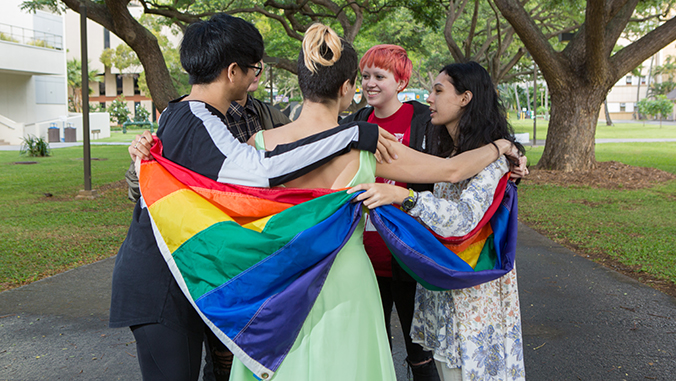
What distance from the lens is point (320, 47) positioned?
2.08 m

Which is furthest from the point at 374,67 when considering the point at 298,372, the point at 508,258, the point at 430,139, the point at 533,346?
the point at 533,346

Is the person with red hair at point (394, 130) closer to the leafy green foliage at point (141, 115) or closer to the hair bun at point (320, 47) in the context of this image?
the hair bun at point (320, 47)

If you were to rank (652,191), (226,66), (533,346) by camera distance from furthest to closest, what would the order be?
(652,191) → (533,346) → (226,66)

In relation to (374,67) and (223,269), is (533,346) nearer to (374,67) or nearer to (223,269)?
(374,67)

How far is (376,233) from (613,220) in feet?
24.0

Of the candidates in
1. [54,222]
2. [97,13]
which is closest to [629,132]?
[97,13]

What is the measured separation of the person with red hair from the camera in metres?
2.88

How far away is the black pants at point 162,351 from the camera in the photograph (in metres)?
2.15

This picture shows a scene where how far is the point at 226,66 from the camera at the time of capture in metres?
2.23

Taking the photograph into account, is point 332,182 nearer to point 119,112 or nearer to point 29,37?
point 29,37

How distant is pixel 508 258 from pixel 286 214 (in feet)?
3.45

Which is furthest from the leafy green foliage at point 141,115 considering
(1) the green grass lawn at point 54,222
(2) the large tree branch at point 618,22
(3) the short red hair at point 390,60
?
(3) the short red hair at point 390,60

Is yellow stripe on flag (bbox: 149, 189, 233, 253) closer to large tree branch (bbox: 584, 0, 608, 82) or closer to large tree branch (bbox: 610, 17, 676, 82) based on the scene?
large tree branch (bbox: 584, 0, 608, 82)

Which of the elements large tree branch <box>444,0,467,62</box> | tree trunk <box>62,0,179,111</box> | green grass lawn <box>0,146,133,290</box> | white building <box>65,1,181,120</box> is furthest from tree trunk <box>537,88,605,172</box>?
white building <box>65,1,181,120</box>
